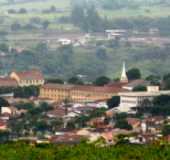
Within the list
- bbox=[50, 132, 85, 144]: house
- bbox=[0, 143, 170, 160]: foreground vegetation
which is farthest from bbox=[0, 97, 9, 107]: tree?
bbox=[0, 143, 170, 160]: foreground vegetation

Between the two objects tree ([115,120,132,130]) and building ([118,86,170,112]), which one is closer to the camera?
tree ([115,120,132,130])

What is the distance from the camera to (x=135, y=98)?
213ft

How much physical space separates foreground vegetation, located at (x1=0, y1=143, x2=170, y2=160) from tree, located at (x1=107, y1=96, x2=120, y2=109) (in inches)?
1281

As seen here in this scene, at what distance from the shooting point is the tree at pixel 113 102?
6550 cm

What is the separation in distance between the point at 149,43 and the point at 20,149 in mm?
78755

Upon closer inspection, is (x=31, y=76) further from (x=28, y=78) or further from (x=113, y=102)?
Answer: (x=113, y=102)

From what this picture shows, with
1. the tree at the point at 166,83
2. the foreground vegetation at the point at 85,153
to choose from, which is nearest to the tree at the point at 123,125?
the tree at the point at 166,83

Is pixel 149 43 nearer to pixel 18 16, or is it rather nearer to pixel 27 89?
pixel 18 16

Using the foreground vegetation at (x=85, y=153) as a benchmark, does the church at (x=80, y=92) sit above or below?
below

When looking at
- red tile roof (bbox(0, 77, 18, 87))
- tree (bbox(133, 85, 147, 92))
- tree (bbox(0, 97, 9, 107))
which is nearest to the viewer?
tree (bbox(0, 97, 9, 107))

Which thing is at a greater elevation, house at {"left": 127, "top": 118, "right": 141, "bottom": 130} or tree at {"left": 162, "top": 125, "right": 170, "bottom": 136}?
tree at {"left": 162, "top": 125, "right": 170, "bottom": 136}

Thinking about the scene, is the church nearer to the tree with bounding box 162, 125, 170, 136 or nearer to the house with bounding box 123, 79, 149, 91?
the house with bounding box 123, 79, 149, 91

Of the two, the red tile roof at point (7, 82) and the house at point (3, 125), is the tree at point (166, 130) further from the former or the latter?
the red tile roof at point (7, 82)

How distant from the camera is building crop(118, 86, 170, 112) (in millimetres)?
63469
